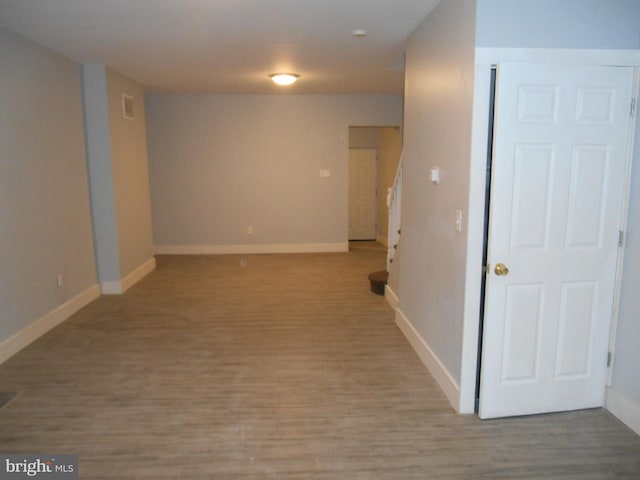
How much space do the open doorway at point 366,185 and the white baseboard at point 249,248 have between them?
4.89 feet

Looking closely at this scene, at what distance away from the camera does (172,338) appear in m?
4.20

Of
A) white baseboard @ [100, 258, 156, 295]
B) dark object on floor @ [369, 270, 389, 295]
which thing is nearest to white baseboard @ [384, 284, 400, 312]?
dark object on floor @ [369, 270, 389, 295]

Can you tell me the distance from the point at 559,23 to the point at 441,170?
111cm

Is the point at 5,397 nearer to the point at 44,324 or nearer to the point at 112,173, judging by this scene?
the point at 44,324

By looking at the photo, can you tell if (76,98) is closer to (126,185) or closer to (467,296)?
(126,185)

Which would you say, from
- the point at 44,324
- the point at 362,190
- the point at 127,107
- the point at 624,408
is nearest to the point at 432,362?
the point at 624,408

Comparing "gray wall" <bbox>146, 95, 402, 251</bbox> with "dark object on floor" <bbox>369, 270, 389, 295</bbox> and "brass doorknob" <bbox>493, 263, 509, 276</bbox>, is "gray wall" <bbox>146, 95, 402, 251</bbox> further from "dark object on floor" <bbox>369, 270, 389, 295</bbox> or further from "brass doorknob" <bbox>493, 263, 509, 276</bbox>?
"brass doorknob" <bbox>493, 263, 509, 276</bbox>

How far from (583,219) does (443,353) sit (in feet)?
4.20

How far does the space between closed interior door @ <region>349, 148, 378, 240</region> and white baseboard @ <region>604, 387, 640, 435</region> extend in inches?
275

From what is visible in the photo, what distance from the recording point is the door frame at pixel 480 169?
260 cm

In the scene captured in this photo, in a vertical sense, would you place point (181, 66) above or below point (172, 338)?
above

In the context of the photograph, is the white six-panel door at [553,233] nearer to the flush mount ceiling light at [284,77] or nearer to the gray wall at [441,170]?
the gray wall at [441,170]

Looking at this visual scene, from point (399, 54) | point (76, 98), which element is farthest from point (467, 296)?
point (76, 98)

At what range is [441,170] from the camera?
10.5 ft
